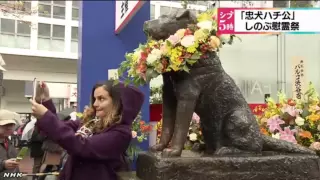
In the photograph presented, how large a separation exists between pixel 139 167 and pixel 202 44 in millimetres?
778

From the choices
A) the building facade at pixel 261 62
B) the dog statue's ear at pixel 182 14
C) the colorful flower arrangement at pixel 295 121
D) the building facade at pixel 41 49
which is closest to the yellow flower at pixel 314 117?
the colorful flower arrangement at pixel 295 121

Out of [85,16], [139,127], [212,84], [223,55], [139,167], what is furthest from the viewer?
[223,55]

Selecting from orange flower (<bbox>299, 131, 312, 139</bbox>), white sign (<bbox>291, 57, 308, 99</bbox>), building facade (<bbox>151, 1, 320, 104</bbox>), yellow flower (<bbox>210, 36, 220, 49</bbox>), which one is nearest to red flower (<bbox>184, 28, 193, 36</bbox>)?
yellow flower (<bbox>210, 36, 220, 49</bbox>)

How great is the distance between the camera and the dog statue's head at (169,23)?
2.19 meters

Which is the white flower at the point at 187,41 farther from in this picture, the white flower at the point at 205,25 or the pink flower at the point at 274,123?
the pink flower at the point at 274,123

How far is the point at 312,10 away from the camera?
14.8 ft

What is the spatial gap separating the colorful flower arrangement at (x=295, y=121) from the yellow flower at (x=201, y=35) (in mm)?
1370

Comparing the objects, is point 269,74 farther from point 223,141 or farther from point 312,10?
point 223,141

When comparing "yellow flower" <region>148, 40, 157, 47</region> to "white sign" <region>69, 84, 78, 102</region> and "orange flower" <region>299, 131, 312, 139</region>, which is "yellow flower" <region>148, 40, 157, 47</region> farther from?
"white sign" <region>69, 84, 78, 102</region>

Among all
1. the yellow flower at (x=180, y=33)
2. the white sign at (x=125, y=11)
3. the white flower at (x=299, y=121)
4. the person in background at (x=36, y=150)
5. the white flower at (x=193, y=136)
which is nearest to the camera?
the yellow flower at (x=180, y=33)

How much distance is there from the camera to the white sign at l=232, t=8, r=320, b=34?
15.0ft

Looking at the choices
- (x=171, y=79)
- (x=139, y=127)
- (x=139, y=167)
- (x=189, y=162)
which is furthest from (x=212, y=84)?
(x=139, y=127)

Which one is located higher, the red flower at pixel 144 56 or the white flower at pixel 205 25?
the white flower at pixel 205 25

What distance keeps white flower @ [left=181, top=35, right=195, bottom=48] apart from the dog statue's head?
0.13 m
